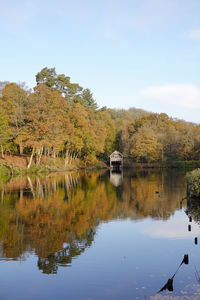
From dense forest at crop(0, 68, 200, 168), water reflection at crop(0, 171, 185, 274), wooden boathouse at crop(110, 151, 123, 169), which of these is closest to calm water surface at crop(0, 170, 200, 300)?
water reflection at crop(0, 171, 185, 274)

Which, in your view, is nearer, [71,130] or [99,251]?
[99,251]

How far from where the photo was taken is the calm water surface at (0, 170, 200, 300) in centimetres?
731

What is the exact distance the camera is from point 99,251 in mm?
10234

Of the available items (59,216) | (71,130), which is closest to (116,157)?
(71,130)

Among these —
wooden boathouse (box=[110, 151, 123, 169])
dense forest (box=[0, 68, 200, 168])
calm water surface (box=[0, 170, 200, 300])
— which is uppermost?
dense forest (box=[0, 68, 200, 168])

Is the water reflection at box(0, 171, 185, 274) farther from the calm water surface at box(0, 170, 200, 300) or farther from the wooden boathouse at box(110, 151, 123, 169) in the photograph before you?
the wooden boathouse at box(110, 151, 123, 169)

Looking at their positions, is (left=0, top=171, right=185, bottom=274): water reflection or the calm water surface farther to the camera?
(left=0, top=171, right=185, bottom=274): water reflection

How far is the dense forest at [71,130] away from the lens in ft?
142

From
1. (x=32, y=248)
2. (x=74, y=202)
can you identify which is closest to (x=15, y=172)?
(x=74, y=202)

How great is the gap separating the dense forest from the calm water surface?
85.2ft

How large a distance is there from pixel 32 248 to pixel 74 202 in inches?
370

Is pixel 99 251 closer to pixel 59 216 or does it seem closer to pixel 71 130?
pixel 59 216

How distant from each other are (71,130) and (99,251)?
4287 cm

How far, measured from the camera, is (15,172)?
41.8 metres
